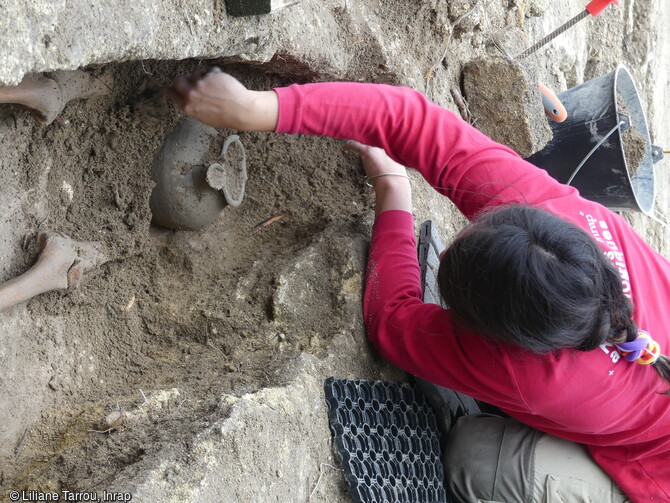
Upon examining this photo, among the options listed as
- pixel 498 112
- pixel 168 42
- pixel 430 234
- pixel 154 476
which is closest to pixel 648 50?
pixel 498 112

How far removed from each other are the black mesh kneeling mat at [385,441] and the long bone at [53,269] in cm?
57

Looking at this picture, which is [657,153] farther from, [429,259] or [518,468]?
[518,468]

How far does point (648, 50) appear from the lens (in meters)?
4.02

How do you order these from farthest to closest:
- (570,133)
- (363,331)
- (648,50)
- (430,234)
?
(648,50) < (570,133) < (430,234) < (363,331)

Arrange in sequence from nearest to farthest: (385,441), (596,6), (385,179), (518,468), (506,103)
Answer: (385,441)
(518,468)
(385,179)
(506,103)
(596,6)

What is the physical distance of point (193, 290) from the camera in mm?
1700

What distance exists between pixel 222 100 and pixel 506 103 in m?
1.29

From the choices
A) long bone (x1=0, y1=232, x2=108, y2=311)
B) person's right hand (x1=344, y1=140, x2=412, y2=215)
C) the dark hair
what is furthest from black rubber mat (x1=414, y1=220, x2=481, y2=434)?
long bone (x1=0, y1=232, x2=108, y2=311)

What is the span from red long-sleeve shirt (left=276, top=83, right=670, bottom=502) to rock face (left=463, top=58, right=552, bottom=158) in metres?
0.78

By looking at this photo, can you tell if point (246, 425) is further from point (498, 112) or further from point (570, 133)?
point (570, 133)

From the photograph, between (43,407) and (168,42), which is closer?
(168,42)

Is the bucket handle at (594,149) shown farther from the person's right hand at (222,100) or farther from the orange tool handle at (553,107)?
the person's right hand at (222,100)

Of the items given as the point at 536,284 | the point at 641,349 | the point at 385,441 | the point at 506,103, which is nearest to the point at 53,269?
the point at 385,441

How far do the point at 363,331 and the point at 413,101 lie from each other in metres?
0.54
